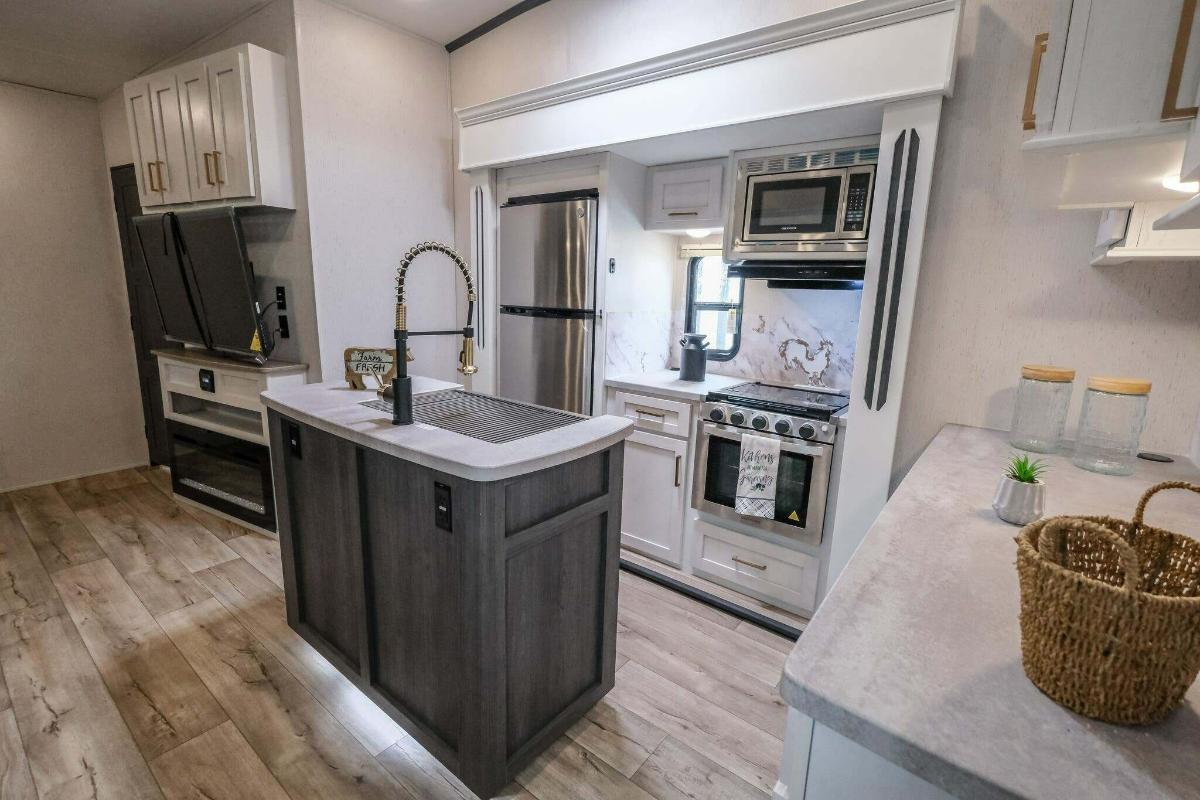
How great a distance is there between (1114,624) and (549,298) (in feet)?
8.75

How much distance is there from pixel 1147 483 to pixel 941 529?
2.60 feet

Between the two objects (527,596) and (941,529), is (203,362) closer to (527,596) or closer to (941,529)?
(527,596)

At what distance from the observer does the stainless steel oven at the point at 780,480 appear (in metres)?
2.26

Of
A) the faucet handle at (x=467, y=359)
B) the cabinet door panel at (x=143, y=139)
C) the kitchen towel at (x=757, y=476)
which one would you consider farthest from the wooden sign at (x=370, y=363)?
the cabinet door panel at (x=143, y=139)

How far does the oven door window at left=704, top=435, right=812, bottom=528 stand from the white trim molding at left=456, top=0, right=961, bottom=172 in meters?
1.36

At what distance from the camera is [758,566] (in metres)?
2.50

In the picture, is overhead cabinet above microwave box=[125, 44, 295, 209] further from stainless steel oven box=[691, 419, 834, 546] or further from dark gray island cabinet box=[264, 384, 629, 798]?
stainless steel oven box=[691, 419, 834, 546]

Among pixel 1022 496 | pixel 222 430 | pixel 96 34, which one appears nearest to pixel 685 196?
pixel 1022 496

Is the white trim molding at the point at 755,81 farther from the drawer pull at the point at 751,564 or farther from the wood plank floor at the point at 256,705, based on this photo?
the wood plank floor at the point at 256,705

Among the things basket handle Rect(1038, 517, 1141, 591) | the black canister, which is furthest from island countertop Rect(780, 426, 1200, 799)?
the black canister

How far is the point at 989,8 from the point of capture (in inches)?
71.4

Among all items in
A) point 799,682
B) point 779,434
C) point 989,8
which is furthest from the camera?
point 779,434

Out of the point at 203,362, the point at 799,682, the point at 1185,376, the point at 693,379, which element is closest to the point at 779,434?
the point at 693,379

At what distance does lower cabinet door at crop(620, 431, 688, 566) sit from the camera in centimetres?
270
